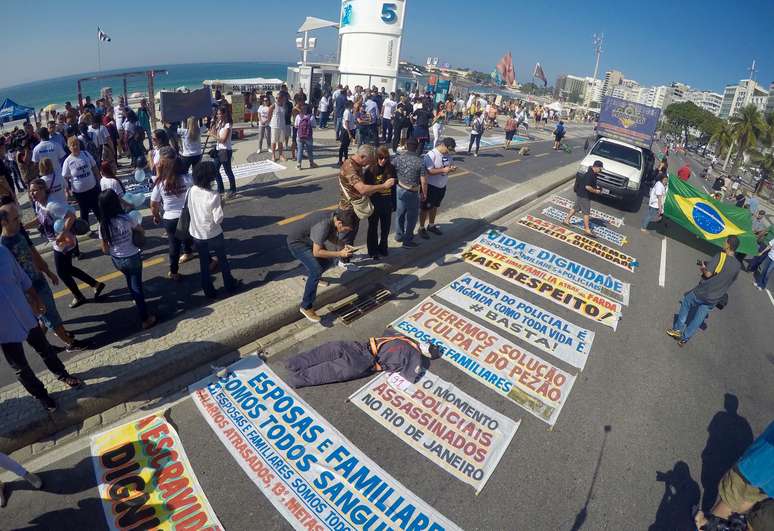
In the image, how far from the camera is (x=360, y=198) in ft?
20.0

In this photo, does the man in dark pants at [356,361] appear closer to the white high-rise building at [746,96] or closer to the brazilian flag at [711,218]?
the brazilian flag at [711,218]

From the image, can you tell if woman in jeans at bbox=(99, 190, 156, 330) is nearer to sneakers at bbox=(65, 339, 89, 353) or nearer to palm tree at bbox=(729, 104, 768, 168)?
sneakers at bbox=(65, 339, 89, 353)

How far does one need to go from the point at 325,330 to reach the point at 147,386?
218 centimetres

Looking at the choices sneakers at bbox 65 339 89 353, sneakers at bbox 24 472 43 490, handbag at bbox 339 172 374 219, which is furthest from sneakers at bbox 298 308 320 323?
sneakers at bbox 24 472 43 490

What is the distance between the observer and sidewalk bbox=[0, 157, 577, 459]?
12.3 ft

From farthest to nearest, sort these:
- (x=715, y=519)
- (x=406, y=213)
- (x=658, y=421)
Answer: (x=406, y=213) < (x=658, y=421) < (x=715, y=519)

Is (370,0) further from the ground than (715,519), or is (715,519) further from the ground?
(370,0)

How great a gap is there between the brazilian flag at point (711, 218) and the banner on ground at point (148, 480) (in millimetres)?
12253

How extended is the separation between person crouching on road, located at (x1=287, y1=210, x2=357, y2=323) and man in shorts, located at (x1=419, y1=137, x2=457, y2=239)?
9.18ft

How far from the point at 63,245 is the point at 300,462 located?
403 centimetres

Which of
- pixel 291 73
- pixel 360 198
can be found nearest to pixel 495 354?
pixel 360 198

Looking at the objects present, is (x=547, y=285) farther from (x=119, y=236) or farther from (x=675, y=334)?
(x=119, y=236)

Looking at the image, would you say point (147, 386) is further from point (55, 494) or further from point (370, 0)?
point (370, 0)

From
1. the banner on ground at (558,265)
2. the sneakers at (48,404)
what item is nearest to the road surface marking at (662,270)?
the banner on ground at (558,265)
